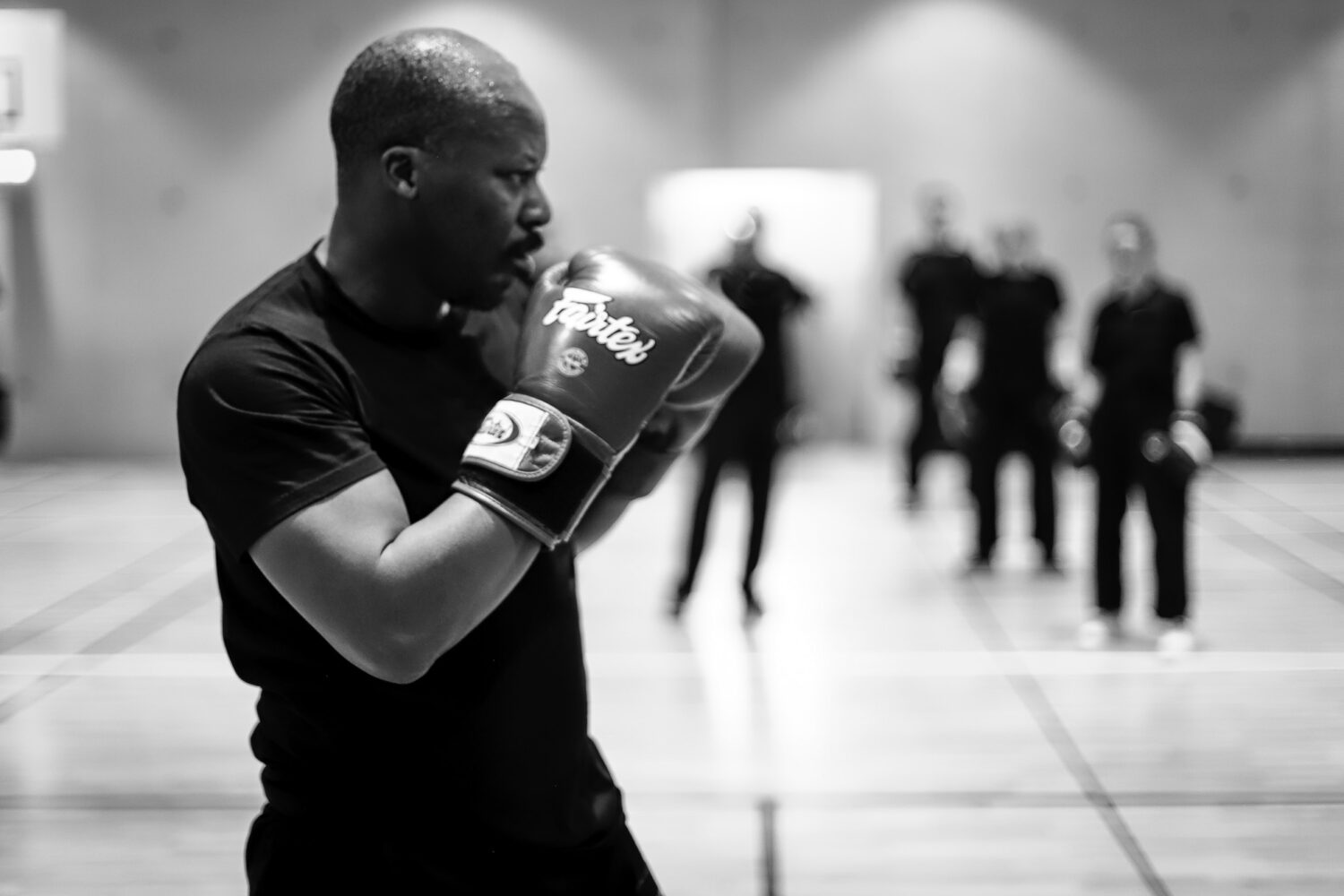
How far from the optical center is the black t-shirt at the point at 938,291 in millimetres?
8609

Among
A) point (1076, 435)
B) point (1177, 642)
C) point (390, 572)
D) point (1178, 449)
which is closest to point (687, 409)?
point (390, 572)

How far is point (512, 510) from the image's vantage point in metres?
1.25

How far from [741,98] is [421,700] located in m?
10.2

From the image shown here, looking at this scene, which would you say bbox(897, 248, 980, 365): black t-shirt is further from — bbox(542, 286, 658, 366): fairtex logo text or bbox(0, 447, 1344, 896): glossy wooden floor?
bbox(542, 286, 658, 366): fairtex logo text

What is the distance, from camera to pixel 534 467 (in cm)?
127

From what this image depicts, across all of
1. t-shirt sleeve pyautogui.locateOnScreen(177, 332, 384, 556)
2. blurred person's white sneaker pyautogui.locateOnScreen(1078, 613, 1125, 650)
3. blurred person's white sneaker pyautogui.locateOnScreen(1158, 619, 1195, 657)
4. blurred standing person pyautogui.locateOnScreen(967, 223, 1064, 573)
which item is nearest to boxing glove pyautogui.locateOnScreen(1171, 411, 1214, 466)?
blurred person's white sneaker pyautogui.locateOnScreen(1158, 619, 1195, 657)

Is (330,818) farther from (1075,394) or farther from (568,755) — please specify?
(1075,394)

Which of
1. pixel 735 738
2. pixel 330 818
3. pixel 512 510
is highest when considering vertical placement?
pixel 512 510

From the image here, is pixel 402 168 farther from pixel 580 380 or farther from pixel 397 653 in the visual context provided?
pixel 397 653

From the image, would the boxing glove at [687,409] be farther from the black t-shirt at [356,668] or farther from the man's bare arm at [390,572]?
the man's bare arm at [390,572]

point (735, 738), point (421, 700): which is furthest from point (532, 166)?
point (735, 738)

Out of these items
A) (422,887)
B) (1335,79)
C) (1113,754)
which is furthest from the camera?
(1335,79)

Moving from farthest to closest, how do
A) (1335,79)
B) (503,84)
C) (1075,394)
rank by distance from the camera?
(1335,79) < (1075,394) < (503,84)

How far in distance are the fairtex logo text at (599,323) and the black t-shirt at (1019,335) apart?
5.73 meters
